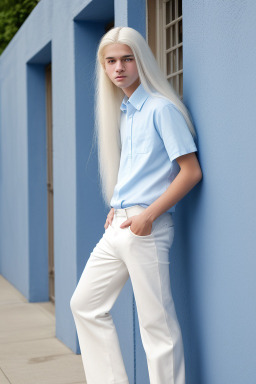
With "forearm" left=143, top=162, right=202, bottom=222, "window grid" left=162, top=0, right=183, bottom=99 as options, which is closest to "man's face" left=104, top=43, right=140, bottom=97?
"forearm" left=143, top=162, right=202, bottom=222

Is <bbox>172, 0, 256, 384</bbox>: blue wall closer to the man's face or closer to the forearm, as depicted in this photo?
the forearm

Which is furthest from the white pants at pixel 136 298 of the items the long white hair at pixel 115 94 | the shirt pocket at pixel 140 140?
the long white hair at pixel 115 94

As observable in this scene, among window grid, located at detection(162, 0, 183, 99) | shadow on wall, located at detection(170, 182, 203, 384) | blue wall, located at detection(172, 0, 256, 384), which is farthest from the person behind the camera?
window grid, located at detection(162, 0, 183, 99)

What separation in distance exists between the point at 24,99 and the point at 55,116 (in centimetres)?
181

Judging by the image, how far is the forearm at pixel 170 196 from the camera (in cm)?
280

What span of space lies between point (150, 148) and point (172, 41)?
110 centimetres

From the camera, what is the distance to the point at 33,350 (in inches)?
197

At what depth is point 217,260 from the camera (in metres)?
2.83

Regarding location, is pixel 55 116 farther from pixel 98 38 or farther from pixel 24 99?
pixel 24 99

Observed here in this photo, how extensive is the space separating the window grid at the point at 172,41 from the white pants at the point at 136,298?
3.35 feet

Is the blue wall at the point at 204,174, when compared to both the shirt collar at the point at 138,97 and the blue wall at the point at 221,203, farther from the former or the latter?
the shirt collar at the point at 138,97

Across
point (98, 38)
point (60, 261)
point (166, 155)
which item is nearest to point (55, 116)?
point (98, 38)

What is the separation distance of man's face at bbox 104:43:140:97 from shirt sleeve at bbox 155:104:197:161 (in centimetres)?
24

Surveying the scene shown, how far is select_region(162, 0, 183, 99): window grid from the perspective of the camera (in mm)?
3678
